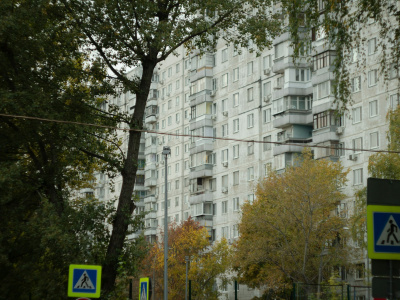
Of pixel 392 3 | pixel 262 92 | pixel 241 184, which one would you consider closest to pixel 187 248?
pixel 241 184

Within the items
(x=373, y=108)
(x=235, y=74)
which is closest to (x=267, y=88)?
(x=235, y=74)

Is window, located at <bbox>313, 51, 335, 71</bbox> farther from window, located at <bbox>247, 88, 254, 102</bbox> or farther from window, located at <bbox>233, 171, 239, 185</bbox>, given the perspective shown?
window, located at <bbox>233, 171, 239, 185</bbox>

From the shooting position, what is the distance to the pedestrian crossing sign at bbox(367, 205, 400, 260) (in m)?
10.3

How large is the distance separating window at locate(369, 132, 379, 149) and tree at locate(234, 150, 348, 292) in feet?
11.3

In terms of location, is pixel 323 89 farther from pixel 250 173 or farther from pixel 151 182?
pixel 151 182

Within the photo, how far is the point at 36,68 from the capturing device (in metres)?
27.1

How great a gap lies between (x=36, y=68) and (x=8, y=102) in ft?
9.14

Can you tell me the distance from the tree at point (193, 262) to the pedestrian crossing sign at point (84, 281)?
1959 inches

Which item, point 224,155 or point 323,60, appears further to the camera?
point 224,155

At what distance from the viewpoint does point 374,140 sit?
61594 millimetres

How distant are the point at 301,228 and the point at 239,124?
2664 centimetres

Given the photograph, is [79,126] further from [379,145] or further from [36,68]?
[379,145]

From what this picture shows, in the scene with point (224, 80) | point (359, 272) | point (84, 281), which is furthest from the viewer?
point (224, 80)

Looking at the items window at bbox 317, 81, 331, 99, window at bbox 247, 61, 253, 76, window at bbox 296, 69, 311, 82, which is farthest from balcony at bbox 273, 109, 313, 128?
window at bbox 247, 61, 253, 76
